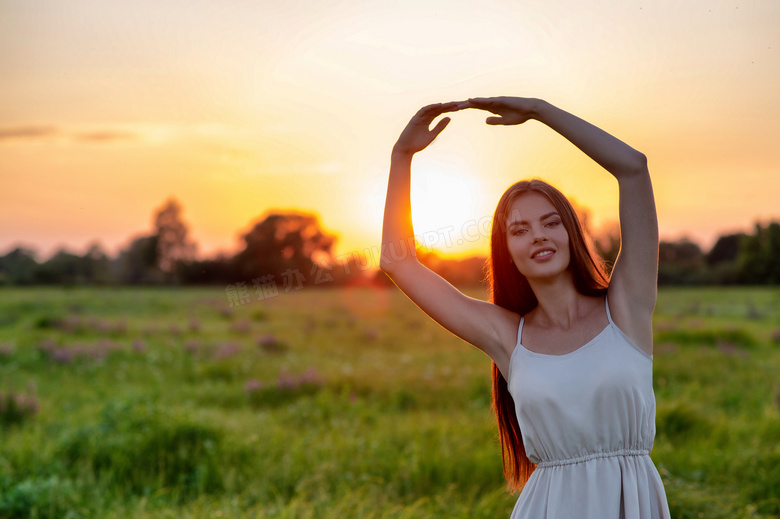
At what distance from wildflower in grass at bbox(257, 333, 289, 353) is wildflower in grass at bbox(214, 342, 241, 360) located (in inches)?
19.0

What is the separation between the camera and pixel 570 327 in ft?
7.13

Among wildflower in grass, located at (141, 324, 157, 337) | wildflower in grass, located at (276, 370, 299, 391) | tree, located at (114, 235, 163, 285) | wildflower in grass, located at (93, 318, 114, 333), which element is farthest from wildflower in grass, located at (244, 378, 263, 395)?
tree, located at (114, 235, 163, 285)

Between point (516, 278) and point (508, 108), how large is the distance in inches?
27.0

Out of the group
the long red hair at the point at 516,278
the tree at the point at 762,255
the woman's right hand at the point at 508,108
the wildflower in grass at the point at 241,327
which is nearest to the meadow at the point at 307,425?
the wildflower in grass at the point at 241,327

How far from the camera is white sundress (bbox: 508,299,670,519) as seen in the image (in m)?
1.95

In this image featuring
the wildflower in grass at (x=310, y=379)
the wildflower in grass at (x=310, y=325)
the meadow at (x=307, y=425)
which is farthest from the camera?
the wildflower in grass at (x=310, y=325)

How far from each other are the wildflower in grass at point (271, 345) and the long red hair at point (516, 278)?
30.9 ft

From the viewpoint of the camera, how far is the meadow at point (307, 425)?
436 centimetres

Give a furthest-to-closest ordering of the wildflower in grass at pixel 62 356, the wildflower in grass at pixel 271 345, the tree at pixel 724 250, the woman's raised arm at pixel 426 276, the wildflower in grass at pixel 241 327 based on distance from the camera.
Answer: the tree at pixel 724 250 → the wildflower in grass at pixel 241 327 → the wildflower in grass at pixel 271 345 → the wildflower in grass at pixel 62 356 → the woman's raised arm at pixel 426 276

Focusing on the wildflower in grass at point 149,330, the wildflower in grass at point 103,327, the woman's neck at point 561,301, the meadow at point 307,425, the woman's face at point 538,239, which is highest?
the woman's face at point 538,239

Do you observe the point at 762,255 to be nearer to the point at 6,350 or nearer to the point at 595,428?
the point at 595,428

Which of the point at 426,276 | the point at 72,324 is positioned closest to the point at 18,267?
the point at 72,324

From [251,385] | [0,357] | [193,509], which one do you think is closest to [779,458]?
[193,509]

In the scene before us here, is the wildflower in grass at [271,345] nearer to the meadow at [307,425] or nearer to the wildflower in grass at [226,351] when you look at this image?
the meadow at [307,425]
